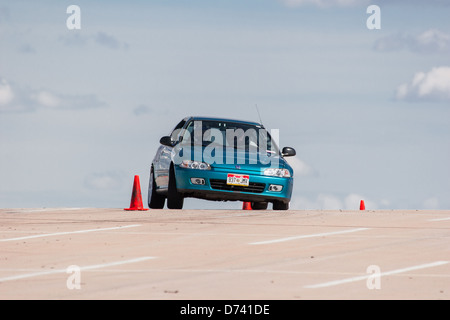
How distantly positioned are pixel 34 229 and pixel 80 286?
6676 millimetres

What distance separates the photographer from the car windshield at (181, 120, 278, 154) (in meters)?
21.0

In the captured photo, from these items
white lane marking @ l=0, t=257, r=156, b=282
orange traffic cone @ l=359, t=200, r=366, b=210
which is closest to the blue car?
orange traffic cone @ l=359, t=200, r=366, b=210

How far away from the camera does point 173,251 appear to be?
43.0ft

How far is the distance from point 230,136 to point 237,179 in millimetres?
1625

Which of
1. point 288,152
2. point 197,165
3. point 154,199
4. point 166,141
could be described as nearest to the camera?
point 197,165

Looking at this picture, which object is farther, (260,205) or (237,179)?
(260,205)

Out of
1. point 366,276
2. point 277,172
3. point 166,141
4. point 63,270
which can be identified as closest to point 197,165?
point 166,141

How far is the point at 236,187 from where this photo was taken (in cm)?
2000

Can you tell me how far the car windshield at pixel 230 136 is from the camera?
68.7 feet

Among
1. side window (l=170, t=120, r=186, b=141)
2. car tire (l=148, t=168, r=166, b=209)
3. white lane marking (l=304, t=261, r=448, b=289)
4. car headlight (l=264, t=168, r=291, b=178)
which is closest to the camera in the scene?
white lane marking (l=304, t=261, r=448, b=289)

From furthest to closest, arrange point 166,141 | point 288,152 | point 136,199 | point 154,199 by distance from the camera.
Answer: point 154,199
point 288,152
point 136,199
point 166,141

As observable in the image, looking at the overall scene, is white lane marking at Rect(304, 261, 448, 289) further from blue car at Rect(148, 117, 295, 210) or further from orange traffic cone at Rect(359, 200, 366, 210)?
orange traffic cone at Rect(359, 200, 366, 210)

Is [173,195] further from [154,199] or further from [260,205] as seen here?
[260,205]

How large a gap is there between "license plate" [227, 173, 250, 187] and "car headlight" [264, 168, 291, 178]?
1.37 ft
